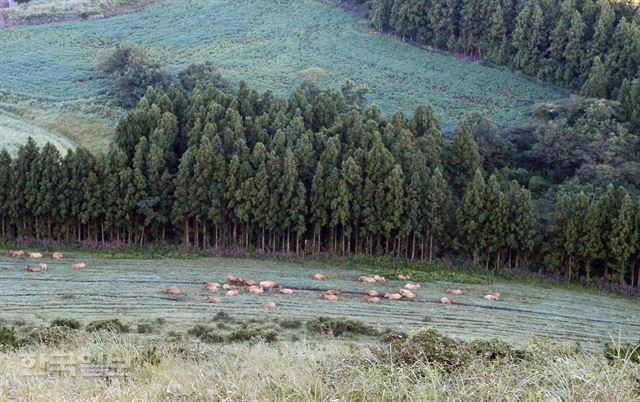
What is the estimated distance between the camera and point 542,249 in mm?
30109

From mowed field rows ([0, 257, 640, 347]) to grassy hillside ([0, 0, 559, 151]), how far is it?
56.2ft

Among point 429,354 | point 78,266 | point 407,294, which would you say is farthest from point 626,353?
point 78,266

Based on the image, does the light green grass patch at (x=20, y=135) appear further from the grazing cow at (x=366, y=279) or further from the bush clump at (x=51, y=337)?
the bush clump at (x=51, y=337)

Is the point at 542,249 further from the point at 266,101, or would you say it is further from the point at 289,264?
the point at 266,101

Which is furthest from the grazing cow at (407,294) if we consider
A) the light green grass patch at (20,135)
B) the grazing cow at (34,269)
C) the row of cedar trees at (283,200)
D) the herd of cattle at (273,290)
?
the light green grass patch at (20,135)

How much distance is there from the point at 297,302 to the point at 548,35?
34.1 m

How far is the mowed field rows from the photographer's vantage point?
76.2ft

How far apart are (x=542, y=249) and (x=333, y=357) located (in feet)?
78.5

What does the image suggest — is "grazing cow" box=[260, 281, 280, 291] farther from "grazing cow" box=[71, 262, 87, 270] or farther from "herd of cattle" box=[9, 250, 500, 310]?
"grazing cow" box=[71, 262, 87, 270]

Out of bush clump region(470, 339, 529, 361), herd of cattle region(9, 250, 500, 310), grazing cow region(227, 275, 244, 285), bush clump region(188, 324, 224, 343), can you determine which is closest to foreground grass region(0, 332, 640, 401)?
bush clump region(470, 339, 529, 361)

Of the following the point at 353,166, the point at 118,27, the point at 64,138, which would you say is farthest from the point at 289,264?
the point at 118,27

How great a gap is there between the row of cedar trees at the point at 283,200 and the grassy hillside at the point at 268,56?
10.9m

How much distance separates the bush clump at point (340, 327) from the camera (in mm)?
20828

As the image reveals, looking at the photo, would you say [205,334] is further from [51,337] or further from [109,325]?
[51,337]
